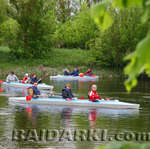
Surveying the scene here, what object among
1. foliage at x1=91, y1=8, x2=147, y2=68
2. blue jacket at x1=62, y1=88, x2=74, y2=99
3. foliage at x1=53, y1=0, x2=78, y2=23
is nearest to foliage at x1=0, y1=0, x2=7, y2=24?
foliage at x1=91, y1=8, x2=147, y2=68

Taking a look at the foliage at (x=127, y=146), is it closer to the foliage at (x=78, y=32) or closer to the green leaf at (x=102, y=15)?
the green leaf at (x=102, y=15)

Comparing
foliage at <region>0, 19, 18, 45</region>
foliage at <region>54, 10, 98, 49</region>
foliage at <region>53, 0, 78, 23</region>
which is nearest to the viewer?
foliage at <region>0, 19, 18, 45</region>

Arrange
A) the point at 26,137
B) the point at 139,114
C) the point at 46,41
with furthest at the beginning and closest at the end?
the point at 46,41 < the point at 139,114 < the point at 26,137

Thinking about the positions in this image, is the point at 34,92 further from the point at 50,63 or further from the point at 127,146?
the point at 50,63

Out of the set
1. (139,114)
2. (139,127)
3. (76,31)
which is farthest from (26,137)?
(76,31)

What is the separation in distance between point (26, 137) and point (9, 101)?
9836mm

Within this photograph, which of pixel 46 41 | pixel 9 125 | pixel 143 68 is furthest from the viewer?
pixel 46 41

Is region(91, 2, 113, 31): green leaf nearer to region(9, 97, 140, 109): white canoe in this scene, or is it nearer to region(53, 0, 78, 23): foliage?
region(9, 97, 140, 109): white canoe

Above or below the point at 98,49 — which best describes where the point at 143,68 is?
below

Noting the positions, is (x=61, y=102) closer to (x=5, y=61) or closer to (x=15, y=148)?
(x=15, y=148)

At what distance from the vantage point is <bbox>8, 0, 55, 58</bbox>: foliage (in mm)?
54875

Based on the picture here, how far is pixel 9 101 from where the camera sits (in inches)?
918

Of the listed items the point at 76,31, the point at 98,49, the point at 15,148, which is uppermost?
the point at 76,31

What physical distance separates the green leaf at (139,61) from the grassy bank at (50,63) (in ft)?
142
